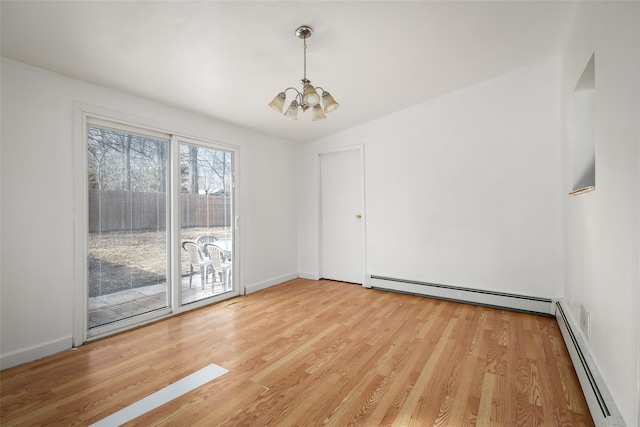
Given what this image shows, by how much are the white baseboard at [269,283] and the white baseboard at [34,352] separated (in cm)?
202

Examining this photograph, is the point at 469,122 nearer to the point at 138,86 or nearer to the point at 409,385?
the point at 409,385

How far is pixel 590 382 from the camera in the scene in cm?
168

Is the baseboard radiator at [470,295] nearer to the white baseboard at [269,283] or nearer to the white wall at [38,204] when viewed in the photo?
the white baseboard at [269,283]

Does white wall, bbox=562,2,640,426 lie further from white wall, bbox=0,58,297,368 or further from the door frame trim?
white wall, bbox=0,58,297,368

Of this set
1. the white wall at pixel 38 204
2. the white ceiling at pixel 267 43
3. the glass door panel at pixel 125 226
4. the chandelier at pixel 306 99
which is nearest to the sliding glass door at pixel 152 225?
the glass door panel at pixel 125 226

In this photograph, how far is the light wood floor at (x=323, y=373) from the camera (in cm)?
171

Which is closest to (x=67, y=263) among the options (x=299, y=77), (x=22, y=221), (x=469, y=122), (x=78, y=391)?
(x=22, y=221)

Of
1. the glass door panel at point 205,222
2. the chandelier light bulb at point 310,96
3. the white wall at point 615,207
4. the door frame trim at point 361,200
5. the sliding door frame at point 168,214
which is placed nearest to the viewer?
the white wall at point 615,207

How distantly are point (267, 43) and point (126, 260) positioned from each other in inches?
98.7

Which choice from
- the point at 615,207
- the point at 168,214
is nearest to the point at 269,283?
the point at 168,214

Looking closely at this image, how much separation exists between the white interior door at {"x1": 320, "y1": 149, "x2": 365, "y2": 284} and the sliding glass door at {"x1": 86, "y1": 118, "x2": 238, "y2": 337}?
5.24 ft

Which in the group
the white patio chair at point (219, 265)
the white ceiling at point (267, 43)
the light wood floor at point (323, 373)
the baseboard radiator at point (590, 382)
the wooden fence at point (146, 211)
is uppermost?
the white ceiling at point (267, 43)

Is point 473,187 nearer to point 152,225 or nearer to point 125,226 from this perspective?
point 152,225

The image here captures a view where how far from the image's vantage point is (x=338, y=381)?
2037 mm
